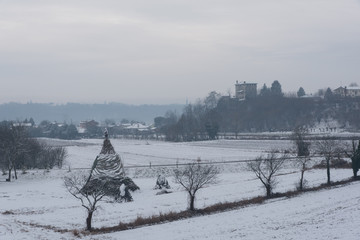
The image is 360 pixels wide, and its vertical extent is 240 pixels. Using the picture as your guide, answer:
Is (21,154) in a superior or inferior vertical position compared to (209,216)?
superior

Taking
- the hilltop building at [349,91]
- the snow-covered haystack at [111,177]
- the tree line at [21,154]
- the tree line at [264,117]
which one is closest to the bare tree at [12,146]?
the tree line at [21,154]

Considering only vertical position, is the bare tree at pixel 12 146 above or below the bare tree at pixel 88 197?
above

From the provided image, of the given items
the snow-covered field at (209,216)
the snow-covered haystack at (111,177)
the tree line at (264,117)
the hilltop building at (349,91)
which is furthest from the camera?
the hilltop building at (349,91)

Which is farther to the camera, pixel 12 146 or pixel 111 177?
pixel 12 146

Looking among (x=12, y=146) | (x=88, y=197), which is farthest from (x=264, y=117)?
(x=88, y=197)

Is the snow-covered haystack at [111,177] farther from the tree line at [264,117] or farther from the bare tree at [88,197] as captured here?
the tree line at [264,117]

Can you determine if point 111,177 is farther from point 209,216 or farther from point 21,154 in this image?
point 21,154

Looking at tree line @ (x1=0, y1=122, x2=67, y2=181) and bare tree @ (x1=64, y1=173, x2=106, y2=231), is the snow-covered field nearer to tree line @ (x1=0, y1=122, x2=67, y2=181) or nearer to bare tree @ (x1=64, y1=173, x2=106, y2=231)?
bare tree @ (x1=64, y1=173, x2=106, y2=231)

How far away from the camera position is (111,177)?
1581 inches

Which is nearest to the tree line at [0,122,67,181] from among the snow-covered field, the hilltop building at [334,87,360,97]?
the snow-covered field

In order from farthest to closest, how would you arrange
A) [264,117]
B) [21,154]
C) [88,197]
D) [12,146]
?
[264,117] → [21,154] → [12,146] → [88,197]

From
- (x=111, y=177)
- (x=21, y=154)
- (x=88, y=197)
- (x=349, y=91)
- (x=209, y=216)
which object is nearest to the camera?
(x=209, y=216)

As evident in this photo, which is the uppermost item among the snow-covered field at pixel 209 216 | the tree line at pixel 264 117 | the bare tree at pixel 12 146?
the tree line at pixel 264 117

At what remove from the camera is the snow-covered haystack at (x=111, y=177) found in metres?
38.6
